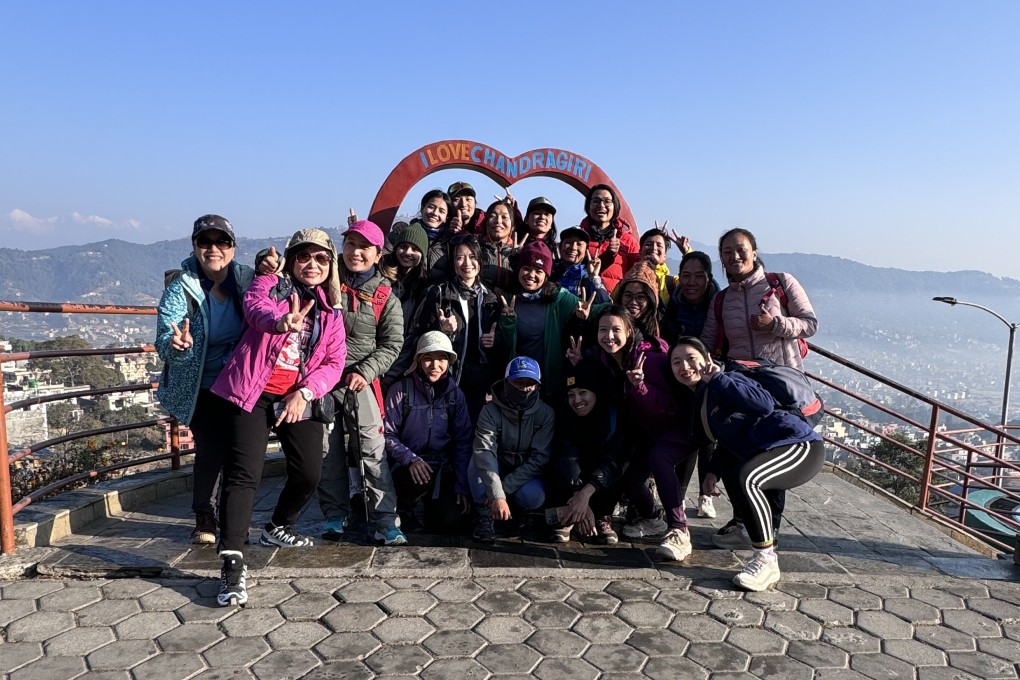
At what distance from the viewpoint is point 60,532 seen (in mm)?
4223

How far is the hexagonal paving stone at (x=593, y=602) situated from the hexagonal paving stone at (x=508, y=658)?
505 millimetres

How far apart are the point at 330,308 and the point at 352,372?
1.69 feet

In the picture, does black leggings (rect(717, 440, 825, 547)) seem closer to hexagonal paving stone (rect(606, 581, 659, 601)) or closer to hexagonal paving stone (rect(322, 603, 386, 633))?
hexagonal paving stone (rect(606, 581, 659, 601))

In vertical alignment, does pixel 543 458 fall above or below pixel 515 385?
below

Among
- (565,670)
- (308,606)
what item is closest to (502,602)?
(565,670)

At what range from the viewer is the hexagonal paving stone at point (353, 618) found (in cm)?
318

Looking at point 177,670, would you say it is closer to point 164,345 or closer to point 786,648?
point 164,345

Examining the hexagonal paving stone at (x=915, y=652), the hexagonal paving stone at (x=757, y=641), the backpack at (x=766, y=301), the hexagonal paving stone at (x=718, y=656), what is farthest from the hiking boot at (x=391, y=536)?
the hexagonal paving stone at (x=915, y=652)

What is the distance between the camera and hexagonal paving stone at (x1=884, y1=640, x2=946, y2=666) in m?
3.09

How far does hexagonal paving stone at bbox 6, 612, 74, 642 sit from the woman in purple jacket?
70 cm

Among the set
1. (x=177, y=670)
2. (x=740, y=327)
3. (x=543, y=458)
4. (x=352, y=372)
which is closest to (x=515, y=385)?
(x=543, y=458)

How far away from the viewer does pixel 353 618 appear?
3264mm

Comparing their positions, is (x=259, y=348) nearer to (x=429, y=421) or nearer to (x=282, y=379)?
(x=282, y=379)

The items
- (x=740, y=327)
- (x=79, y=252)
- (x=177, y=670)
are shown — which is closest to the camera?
(x=177, y=670)
